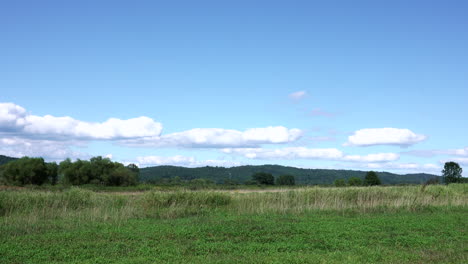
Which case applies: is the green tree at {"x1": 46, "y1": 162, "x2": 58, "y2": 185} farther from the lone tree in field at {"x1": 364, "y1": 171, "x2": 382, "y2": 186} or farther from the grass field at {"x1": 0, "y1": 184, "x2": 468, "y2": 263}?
the lone tree in field at {"x1": 364, "y1": 171, "x2": 382, "y2": 186}

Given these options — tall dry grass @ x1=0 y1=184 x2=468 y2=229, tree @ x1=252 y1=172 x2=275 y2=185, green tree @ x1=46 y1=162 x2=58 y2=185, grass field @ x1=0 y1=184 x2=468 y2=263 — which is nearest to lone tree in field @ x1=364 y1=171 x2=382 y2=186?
tree @ x1=252 y1=172 x2=275 y2=185

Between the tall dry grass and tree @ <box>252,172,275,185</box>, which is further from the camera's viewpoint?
tree @ <box>252,172,275,185</box>

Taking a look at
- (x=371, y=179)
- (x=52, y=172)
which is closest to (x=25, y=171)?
(x=52, y=172)

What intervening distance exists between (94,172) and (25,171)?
6.19 m

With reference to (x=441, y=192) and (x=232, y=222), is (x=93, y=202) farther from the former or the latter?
(x=441, y=192)

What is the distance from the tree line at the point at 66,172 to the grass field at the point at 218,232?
73.3 ft

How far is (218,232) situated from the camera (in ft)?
40.7

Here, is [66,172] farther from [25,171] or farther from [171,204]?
[171,204]

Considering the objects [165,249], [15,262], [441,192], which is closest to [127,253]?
[165,249]

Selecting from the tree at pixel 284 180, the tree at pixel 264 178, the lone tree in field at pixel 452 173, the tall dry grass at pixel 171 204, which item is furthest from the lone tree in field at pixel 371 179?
the tall dry grass at pixel 171 204

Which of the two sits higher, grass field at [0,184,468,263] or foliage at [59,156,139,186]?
foliage at [59,156,139,186]

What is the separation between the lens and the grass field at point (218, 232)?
9.59 meters

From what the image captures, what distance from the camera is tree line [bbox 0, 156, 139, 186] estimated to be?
40000mm

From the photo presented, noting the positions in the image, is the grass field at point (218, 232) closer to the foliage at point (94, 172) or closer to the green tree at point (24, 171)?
the foliage at point (94, 172)
